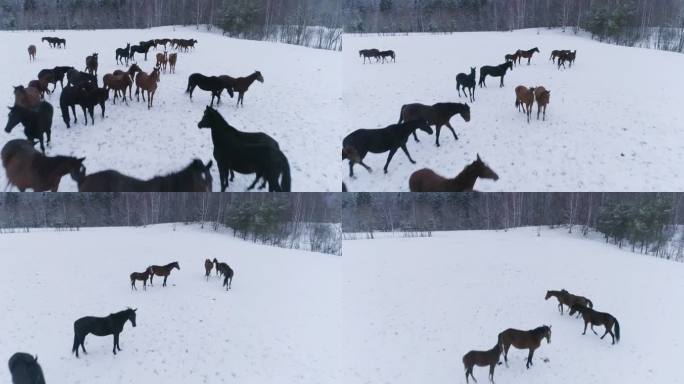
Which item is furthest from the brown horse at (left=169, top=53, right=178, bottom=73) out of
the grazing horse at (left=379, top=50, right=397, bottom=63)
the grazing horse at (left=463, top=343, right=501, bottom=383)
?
the grazing horse at (left=463, top=343, right=501, bottom=383)

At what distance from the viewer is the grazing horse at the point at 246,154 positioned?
355 cm

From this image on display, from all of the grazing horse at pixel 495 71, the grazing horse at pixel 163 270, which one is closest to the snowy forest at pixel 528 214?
the grazing horse at pixel 495 71

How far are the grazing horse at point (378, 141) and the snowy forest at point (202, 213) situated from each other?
1.25 feet

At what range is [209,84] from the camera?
12.9 feet

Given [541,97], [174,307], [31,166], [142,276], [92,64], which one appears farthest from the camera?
[142,276]

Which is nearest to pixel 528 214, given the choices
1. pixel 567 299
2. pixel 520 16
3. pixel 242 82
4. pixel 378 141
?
pixel 567 299

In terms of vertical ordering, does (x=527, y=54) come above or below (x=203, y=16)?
below

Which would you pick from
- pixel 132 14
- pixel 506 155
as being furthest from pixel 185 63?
pixel 506 155

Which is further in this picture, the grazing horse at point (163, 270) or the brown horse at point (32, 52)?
the grazing horse at point (163, 270)

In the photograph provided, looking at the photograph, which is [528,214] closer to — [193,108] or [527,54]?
[527,54]

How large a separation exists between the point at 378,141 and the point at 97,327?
2.96 m

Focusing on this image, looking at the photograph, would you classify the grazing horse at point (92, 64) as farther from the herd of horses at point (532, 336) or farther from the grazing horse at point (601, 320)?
the grazing horse at point (601, 320)

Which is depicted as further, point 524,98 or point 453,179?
point 524,98

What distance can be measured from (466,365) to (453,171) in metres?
1.52
